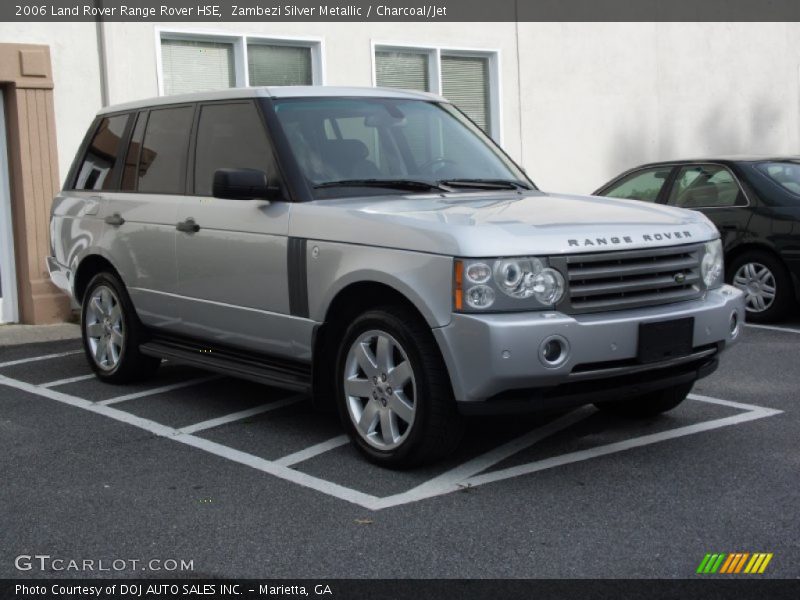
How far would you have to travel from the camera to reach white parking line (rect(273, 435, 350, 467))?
18.1ft

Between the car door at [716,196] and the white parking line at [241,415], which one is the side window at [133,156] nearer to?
the white parking line at [241,415]

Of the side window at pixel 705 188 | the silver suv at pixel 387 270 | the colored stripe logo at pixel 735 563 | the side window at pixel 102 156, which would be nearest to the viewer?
the colored stripe logo at pixel 735 563

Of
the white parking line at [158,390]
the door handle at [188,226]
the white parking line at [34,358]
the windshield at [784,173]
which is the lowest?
the white parking line at [158,390]

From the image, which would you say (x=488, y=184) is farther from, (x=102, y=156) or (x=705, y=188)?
(x=705, y=188)

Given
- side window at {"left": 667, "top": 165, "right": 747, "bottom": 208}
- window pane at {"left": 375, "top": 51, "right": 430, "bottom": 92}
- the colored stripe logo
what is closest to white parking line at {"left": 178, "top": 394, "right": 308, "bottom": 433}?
the colored stripe logo

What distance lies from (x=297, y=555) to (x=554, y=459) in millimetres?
1715

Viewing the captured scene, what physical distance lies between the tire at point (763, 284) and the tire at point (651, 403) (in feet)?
12.2

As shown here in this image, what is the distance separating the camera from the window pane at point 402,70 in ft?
42.3

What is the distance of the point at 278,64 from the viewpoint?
12.1 m

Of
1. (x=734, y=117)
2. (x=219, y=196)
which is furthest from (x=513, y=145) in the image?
(x=219, y=196)

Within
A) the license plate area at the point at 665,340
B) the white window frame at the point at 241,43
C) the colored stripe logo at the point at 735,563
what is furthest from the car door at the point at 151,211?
the white window frame at the point at 241,43

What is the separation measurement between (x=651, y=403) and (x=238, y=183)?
102 inches

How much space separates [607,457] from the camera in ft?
17.8

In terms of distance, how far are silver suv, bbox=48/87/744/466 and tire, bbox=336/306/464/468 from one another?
1cm
